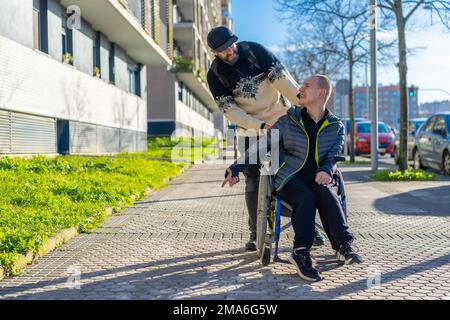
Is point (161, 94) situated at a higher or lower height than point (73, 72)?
higher

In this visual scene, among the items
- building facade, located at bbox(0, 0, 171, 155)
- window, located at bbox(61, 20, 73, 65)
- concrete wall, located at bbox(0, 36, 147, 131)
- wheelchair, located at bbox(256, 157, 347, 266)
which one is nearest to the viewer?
wheelchair, located at bbox(256, 157, 347, 266)

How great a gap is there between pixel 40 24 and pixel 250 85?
32.3 ft

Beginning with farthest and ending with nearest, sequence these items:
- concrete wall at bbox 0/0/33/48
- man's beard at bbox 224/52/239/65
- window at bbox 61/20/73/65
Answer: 1. window at bbox 61/20/73/65
2. concrete wall at bbox 0/0/33/48
3. man's beard at bbox 224/52/239/65

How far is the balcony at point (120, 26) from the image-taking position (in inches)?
639

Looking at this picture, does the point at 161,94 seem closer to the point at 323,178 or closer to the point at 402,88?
the point at 402,88

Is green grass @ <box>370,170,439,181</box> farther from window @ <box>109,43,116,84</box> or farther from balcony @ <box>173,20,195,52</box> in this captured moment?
balcony @ <box>173,20,195,52</box>

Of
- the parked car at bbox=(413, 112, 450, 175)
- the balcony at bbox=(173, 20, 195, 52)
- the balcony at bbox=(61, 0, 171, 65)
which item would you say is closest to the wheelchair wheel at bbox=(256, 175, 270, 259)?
the parked car at bbox=(413, 112, 450, 175)

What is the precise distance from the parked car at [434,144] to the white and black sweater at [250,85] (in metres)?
10.4

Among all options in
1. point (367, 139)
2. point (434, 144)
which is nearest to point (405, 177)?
point (434, 144)

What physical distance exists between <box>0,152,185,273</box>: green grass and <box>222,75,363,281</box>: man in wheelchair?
6.46 ft

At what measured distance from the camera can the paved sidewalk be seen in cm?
388

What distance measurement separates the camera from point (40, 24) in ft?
43.8

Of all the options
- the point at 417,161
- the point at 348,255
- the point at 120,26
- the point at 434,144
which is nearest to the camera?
the point at 348,255

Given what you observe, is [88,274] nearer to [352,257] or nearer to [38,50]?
[352,257]
